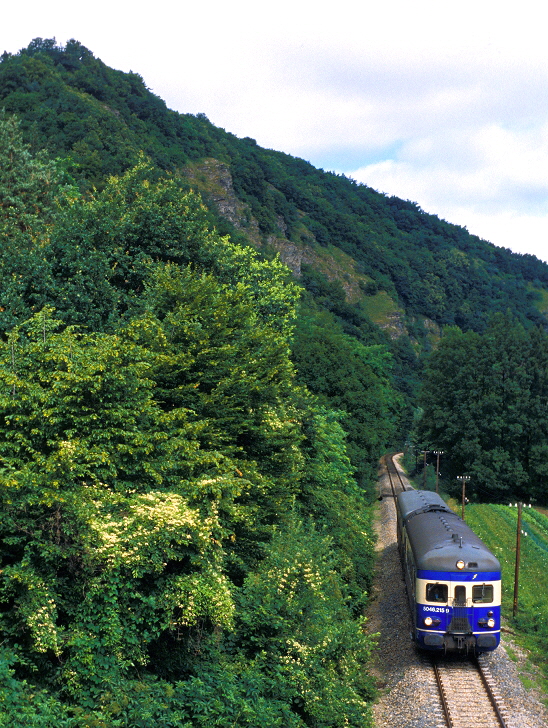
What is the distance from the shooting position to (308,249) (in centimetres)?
14925

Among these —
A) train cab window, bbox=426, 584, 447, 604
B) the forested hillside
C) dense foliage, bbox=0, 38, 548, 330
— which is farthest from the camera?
dense foliage, bbox=0, 38, 548, 330

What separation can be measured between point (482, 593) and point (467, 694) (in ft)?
9.15

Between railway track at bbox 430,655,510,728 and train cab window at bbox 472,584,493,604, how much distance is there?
2127 millimetres

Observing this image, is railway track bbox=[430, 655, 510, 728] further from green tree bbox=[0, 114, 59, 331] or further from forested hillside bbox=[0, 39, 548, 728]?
green tree bbox=[0, 114, 59, 331]

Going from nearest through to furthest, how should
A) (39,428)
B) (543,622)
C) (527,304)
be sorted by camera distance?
(39,428), (543,622), (527,304)

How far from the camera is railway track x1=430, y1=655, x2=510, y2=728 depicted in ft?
57.2

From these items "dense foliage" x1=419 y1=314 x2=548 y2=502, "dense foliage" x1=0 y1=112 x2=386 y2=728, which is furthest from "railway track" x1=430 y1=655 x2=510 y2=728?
"dense foliage" x1=419 y1=314 x2=548 y2=502

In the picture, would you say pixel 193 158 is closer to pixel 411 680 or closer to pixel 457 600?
pixel 457 600

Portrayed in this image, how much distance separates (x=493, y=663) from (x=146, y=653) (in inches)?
491

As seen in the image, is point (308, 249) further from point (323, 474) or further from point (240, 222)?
point (323, 474)

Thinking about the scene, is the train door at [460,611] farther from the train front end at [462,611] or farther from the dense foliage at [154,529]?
the dense foliage at [154,529]

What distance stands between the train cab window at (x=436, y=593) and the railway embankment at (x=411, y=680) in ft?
7.21

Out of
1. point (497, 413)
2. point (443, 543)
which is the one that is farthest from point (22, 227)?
point (497, 413)

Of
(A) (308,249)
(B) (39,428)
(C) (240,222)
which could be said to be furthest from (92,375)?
(A) (308,249)
